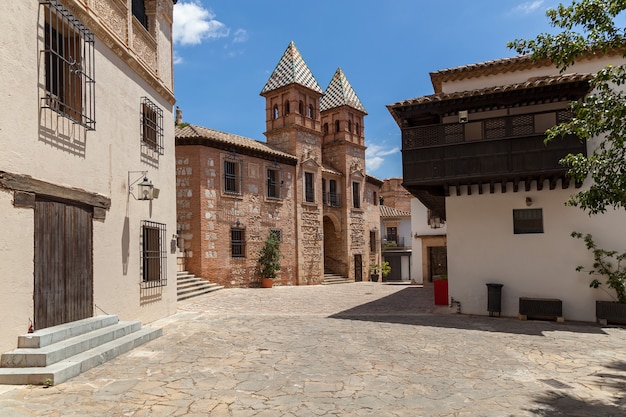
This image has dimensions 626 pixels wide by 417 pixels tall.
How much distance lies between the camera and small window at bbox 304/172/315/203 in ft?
82.1

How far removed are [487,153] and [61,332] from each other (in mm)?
10188

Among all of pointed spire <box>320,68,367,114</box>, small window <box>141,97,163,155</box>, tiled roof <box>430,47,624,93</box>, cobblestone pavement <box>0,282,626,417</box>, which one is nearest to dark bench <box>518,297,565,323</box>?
cobblestone pavement <box>0,282,626,417</box>

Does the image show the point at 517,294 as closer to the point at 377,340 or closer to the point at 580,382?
the point at 377,340

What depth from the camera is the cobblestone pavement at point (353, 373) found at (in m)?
4.82

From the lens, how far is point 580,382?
19.2ft


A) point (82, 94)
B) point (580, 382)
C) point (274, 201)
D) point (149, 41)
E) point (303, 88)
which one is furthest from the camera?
point (303, 88)

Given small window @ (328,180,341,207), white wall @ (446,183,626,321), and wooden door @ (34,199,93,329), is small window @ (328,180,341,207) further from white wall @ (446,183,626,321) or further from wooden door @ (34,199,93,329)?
wooden door @ (34,199,93,329)

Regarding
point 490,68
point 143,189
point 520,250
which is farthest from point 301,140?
point 143,189

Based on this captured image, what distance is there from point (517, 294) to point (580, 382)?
19.7 feet

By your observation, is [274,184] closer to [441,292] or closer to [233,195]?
[233,195]

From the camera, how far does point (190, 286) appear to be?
1727 centimetres

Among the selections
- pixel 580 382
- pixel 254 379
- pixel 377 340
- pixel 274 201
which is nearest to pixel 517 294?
pixel 377 340

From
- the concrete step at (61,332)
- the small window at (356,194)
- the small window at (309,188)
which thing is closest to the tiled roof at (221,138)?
the small window at (309,188)

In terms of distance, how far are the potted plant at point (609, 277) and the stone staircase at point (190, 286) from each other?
12.5 metres
